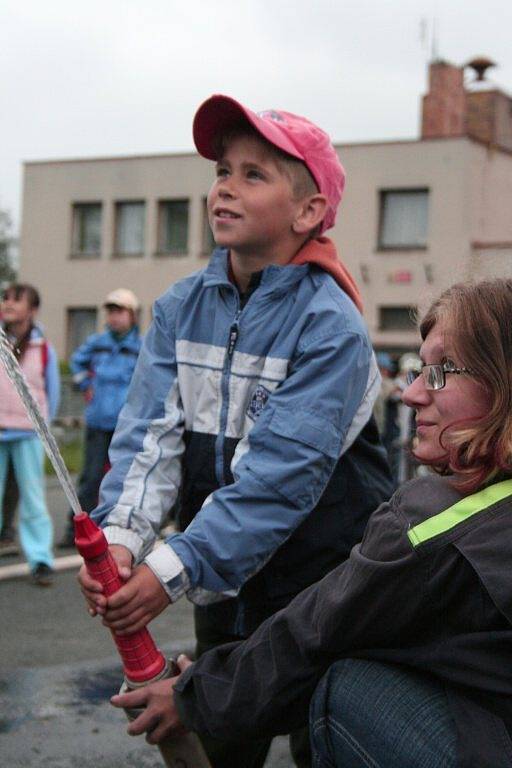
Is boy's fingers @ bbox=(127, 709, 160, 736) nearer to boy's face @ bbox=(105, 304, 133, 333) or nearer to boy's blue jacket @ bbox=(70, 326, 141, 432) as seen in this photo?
boy's blue jacket @ bbox=(70, 326, 141, 432)

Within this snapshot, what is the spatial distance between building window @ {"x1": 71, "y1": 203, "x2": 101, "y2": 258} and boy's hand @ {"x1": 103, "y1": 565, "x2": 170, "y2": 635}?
38491 mm

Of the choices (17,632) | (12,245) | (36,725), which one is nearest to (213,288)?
(36,725)

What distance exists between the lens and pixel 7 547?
8.10m

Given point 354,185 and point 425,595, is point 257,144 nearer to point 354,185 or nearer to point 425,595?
point 425,595

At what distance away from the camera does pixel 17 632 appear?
19.2ft

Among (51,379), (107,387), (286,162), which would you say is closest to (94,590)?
(286,162)

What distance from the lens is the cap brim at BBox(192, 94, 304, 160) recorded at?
3.16 m

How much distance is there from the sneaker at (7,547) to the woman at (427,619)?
5660 millimetres

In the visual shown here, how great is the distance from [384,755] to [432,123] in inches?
1407

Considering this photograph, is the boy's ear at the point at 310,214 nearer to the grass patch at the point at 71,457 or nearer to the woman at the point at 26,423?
the woman at the point at 26,423

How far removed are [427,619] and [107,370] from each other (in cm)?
692

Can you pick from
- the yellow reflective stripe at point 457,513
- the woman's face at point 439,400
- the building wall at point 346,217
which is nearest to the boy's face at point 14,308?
the woman's face at point 439,400

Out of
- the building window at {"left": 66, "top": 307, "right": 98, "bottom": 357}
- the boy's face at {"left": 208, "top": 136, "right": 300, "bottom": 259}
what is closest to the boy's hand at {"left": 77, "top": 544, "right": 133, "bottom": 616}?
the boy's face at {"left": 208, "top": 136, "right": 300, "bottom": 259}

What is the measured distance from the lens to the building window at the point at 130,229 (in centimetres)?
3997
